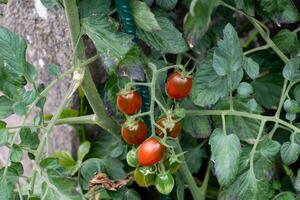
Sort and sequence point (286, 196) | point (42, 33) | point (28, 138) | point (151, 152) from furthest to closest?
point (42, 33) → point (286, 196) → point (28, 138) → point (151, 152)

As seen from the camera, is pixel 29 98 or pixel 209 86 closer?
pixel 29 98

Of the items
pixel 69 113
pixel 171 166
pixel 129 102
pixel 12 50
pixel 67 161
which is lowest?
pixel 67 161

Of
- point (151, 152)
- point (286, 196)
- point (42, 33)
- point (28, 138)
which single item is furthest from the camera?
point (42, 33)

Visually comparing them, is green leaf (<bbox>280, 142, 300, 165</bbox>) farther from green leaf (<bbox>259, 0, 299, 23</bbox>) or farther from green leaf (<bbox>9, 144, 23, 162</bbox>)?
green leaf (<bbox>9, 144, 23, 162</bbox>)

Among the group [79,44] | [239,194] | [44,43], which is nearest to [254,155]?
[239,194]

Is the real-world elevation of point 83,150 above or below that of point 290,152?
below

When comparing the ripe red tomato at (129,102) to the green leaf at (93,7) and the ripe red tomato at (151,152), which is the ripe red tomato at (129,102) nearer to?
the ripe red tomato at (151,152)

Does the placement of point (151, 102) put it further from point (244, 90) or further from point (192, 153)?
point (192, 153)

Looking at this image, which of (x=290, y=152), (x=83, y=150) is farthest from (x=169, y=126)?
(x=83, y=150)
